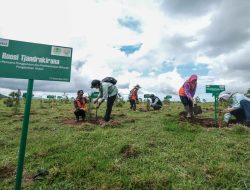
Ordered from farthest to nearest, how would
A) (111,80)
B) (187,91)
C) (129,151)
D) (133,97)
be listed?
(133,97)
(111,80)
(187,91)
(129,151)

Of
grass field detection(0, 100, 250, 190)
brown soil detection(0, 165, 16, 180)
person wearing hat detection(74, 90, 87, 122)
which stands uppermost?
person wearing hat detection(74, 90, 87, 122)

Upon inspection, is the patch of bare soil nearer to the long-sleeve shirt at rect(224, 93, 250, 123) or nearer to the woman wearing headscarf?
the woman wearing headscarf

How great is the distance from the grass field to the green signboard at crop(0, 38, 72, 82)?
1921 mm

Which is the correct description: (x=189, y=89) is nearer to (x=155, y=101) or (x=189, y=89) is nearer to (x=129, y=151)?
(x=129, y=151)

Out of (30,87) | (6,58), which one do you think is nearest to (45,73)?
(30,87)

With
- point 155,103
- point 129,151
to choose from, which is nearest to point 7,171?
point 129,151

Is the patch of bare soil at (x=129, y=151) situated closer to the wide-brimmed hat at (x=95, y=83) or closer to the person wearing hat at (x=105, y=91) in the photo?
the person wearing hat at (x=105, y=91)

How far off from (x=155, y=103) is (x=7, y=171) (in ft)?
42.5

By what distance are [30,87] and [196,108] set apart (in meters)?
Result: 9.83

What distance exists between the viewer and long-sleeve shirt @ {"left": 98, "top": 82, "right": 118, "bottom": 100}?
10455mm

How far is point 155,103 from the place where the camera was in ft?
58.0

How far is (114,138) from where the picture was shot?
7.40 metres

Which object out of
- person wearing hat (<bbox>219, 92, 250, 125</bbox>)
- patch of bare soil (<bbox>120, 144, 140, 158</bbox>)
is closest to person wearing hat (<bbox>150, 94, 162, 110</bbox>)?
person wearing hat (<bbox>219, 92, 250, 125</bbox>)

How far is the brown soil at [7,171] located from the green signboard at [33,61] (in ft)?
7.66
